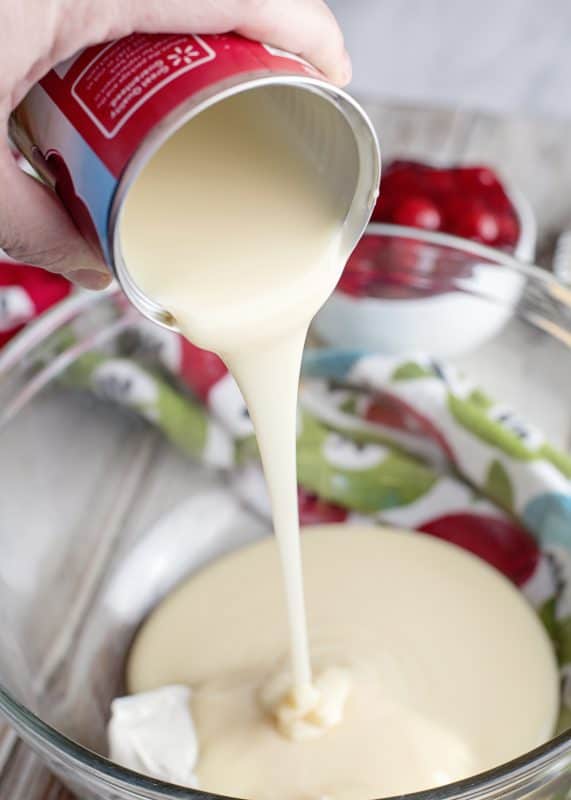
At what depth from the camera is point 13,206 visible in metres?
0.70

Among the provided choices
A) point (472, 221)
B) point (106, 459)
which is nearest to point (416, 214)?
point (472, 221)

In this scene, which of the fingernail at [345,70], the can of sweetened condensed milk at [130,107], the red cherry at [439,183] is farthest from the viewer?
the red cherry at [439,183]

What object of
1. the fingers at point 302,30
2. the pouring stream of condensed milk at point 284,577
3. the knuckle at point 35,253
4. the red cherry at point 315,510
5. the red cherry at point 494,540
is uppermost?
the fingers at point 302,30

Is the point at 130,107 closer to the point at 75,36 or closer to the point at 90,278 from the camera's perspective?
the point at 75,36

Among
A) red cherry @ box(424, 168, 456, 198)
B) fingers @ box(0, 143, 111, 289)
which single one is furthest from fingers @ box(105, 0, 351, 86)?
red cherry @ box(424, 168, 456, 198)

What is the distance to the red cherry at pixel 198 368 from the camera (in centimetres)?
123

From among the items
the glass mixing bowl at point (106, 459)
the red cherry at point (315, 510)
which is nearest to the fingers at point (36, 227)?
the glass mixing bowl at point (106, 459)

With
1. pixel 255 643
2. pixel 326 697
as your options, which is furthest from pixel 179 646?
pixel 326 697

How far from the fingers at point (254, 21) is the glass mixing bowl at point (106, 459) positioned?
0.52m

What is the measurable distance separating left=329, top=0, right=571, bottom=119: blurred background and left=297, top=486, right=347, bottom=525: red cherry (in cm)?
89

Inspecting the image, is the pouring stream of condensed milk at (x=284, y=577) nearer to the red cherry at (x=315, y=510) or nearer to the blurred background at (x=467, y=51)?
the red cherry at (x=315, y=510)

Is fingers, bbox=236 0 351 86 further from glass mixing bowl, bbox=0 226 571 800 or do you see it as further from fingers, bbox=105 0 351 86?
glass mixing bowl, bbox=0 226 571 800

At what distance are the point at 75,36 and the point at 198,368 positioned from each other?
617mm

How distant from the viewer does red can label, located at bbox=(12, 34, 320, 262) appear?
0.61m
